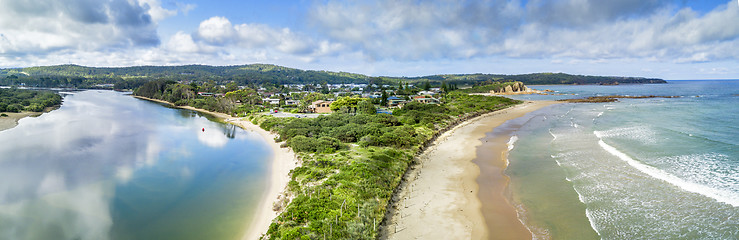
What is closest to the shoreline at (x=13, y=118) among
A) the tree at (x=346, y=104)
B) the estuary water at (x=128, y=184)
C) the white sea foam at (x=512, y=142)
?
the estuary water at (x=128, y=184)

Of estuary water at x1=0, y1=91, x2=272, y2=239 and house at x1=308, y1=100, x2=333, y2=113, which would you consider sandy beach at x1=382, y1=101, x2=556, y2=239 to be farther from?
house at x1=308, y1=100, x2=333, y2=113

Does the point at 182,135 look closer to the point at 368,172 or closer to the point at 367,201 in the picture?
the point at 368,172

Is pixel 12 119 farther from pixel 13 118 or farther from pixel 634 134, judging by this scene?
pixel 634 134

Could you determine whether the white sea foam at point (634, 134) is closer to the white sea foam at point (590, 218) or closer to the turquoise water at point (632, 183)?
the turquoise water at point (632, 183)

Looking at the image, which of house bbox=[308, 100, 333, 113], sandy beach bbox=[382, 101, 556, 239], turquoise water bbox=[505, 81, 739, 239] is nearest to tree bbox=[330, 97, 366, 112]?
house bbox=[308, 100, 333, 113]

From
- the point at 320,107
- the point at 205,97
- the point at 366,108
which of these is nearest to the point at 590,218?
the point at 366,108

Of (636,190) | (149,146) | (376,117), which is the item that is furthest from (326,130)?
(636,190)
